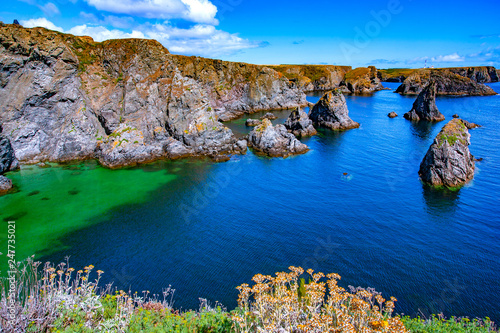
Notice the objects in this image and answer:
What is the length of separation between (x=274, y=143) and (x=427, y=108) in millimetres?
57838

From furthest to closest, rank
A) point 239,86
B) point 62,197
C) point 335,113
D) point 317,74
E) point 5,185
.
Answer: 1. point 317,74
2. point 239,86
3. point 335,113
4. point 5,185
5. point 62,197

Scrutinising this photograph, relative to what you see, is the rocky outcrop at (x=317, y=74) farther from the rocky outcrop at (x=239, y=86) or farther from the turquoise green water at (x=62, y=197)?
the turquoise green water at (x=62, y=197)

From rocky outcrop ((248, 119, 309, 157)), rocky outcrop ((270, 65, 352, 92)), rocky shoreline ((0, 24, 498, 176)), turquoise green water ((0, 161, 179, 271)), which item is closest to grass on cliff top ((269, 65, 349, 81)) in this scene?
rocky outcrop ((270, 65, 352, 92))

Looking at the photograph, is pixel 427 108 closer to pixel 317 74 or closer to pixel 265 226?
pixel 265 226

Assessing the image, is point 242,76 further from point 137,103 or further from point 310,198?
point 310,198

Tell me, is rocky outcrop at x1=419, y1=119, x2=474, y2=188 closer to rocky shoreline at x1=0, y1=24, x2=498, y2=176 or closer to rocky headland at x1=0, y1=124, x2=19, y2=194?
rocky shoreline at x1=0, y1=24, x2=498, y2=176

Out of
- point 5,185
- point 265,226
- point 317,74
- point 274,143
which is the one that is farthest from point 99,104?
point 317,74

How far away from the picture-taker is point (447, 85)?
149 m

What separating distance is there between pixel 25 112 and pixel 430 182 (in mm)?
67573

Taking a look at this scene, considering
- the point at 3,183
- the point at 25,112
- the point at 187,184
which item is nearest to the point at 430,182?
the point at 187,184

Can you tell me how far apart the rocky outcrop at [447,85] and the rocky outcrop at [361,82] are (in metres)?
17.7

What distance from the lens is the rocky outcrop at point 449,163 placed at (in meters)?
40.8

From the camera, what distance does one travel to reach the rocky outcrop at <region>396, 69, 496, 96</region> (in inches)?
5517

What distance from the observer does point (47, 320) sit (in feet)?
36.6
